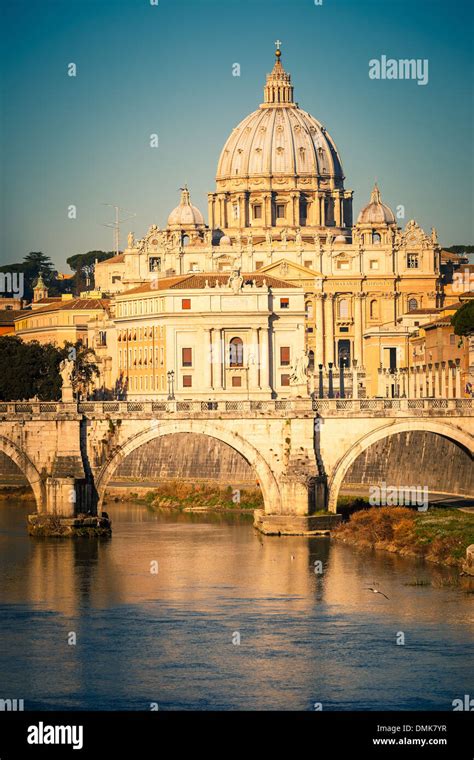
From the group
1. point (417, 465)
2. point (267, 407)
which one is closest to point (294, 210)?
point (417, 465)

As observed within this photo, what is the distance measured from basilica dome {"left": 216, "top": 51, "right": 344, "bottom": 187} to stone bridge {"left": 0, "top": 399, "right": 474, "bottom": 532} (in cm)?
10075

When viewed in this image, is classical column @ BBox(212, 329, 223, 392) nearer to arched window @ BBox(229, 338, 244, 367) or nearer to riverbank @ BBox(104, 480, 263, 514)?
arched window @ BBox(229, 338, 244, 367)

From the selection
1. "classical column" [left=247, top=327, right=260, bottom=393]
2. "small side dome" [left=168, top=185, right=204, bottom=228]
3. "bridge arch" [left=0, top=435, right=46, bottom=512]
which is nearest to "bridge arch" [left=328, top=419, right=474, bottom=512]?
"bridge arch" [left=0, top=435, right=46, bottom=512]

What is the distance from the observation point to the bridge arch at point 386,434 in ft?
225

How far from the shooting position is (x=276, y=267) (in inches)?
5615

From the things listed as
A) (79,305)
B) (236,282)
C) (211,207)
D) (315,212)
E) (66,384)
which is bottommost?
(66,384)

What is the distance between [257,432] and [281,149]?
102641mm

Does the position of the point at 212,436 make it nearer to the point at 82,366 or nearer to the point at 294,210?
the point at 82,366

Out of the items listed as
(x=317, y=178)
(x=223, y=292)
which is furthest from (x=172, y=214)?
(x=223, y=292)

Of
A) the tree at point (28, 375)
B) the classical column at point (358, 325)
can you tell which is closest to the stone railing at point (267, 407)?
the tree at point (28, 375)

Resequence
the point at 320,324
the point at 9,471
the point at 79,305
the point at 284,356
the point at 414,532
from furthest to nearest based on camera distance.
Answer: the point at 320,324 < the point at 79,305 < the point at 284,356 < the point at 9,471 < the point at 414,532

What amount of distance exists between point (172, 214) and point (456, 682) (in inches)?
4601

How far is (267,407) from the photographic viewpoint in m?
69.3

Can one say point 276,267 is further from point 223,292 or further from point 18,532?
point 18,532
